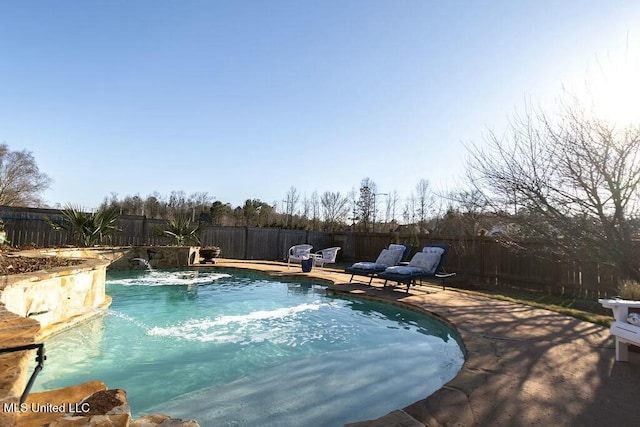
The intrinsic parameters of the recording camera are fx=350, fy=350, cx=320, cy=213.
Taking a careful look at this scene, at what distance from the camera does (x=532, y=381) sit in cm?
298

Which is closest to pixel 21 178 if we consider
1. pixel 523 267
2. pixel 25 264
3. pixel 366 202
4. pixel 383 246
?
pixel 366 202

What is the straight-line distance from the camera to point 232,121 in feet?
37.1

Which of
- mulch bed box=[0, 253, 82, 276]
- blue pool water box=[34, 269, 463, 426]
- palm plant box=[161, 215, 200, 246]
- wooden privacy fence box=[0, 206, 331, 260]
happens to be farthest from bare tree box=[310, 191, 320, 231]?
mulch bed box=[0, 253, 82, 276]

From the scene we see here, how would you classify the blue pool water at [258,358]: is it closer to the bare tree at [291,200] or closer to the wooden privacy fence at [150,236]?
the wooden privacy fence at [150,236]

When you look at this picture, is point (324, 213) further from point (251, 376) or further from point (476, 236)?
point (251, 376)

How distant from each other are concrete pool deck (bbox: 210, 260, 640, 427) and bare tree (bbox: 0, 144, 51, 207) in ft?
102

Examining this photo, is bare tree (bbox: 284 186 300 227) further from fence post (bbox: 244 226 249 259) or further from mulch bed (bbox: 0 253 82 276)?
mulch bed (bbox: 0 253 82 276)

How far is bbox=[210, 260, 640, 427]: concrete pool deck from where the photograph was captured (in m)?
2.35

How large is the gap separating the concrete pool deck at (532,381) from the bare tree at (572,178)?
6.67 feet

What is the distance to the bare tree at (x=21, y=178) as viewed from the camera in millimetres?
25730

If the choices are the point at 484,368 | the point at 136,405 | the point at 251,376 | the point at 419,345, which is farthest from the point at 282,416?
the point at 419,345

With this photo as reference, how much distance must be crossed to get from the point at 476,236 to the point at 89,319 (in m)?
11.1

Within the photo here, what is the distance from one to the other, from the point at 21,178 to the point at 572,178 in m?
34.6

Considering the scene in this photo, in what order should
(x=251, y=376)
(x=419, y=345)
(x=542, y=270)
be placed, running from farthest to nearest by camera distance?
(x=542, y=270)
(x=419, y=345)
(x=251, y=376)
